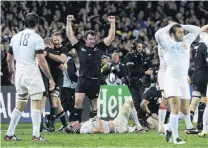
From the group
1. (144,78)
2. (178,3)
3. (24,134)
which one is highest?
(178,3)

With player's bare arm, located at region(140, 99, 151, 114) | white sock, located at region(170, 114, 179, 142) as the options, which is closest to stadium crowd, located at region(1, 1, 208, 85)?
player's bare arm, located at region(140, 99, 151, 114)

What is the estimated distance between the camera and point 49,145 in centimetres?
1451

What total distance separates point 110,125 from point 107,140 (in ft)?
8.43

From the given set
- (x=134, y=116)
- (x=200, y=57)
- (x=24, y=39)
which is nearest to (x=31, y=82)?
(x=24, y=39)

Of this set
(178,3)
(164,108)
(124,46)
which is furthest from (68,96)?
(178,3)

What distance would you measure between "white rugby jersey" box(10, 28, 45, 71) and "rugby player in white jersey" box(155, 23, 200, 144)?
2.46 m

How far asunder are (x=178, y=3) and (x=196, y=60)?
62.7ft

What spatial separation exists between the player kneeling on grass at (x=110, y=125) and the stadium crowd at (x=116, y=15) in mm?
11724

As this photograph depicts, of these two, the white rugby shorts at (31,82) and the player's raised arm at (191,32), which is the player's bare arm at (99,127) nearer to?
the white rugby shorts at (31,82)

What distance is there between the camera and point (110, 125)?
1855 centimetres

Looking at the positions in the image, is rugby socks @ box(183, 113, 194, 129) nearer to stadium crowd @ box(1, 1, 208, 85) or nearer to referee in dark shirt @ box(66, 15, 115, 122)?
referee in dark shirt @ box(66, 15, 115, 122)

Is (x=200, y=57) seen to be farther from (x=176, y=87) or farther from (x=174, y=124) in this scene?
(x=174, y=124)

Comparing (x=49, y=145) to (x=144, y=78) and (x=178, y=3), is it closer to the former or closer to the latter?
(x=144, y=78)

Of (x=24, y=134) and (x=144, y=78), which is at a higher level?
(x=144, y=78)
